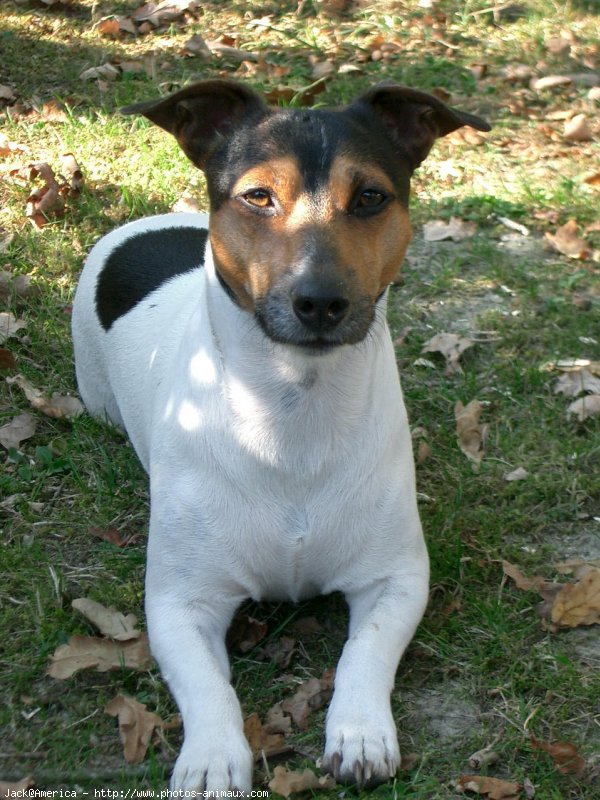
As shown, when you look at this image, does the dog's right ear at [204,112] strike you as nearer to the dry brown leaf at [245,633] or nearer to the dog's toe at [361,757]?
the dry brown leaf at [245,633]

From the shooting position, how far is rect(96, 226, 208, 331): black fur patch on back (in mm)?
4699

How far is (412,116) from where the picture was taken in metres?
3.71

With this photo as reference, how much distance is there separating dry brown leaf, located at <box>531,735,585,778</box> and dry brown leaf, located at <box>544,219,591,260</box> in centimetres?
337

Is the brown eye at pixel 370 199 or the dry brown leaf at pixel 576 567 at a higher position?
the brown eye at pixel 370 199

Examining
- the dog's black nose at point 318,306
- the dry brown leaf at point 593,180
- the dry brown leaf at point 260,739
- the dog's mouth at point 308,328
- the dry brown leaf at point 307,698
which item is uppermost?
the dog's black nose at point 318,306

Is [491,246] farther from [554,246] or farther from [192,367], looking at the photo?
[192,367]

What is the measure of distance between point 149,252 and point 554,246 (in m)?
2.39

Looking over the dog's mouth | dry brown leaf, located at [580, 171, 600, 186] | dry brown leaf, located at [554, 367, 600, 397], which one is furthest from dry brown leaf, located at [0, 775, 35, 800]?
dry brown leaf, located at [580, 171, 600, 186]

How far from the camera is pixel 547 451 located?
464 centimetres

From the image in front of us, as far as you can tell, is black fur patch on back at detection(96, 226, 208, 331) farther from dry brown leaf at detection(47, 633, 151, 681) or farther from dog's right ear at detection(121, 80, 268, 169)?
dry brown leaf at detection(47, 633, 151, 681)

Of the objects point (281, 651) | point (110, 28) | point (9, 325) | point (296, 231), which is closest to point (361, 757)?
point (281, 651)

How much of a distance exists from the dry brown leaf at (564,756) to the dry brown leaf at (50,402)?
257 centimetres

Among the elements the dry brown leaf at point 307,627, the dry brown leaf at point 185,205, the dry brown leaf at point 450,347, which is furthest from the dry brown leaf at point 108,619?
the dry brown leaf at point 185,205

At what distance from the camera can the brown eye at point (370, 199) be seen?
11.0 ft
